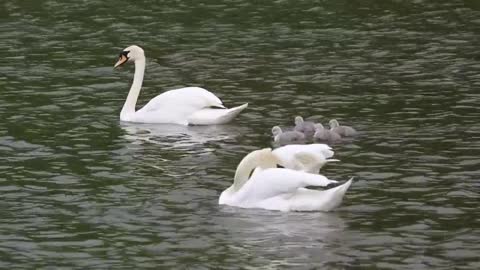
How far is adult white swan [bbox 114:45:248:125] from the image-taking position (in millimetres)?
19609

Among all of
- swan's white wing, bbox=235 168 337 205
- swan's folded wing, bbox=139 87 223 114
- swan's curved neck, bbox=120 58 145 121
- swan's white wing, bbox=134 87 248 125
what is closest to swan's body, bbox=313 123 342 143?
swan's white wing, bbox=134 87 248 125

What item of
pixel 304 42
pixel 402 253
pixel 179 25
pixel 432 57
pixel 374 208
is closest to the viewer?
pixel 402 253

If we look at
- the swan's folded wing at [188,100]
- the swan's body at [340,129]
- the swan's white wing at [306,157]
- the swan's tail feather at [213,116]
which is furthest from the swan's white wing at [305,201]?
the swan's folded wing at [188,100]

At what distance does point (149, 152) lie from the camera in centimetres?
1789

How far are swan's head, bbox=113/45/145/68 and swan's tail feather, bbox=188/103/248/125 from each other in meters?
1.94

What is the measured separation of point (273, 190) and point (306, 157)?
0.77m

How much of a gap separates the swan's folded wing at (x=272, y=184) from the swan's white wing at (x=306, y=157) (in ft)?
1.60

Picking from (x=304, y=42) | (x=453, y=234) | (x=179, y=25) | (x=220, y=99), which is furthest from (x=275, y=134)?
(x=179, y=25)

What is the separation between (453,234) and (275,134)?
16.5ft

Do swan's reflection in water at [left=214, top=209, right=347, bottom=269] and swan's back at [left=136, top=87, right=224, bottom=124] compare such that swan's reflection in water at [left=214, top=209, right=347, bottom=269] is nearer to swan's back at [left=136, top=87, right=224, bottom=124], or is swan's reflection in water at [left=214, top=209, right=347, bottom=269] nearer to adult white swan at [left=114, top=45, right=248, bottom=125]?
adult white swan at [left=114, top=45, right=248, bottom=125]

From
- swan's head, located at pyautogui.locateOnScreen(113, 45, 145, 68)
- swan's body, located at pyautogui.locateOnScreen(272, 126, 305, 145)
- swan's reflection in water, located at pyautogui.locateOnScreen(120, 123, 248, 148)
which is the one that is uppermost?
swan's head, located at pyautogui.locateOnScreen(113, 45, 145, 68)

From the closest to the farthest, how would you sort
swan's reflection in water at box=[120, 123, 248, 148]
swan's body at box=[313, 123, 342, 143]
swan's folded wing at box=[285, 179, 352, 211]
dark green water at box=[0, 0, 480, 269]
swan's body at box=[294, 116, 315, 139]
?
dark green water at box=[0, 0, 480, 269] < swan's folded wing at box=[285, 179, 352, 211] < swan's body at box=[313, 123, 342, 143] < swan's body at box=[294, 116, 315, 139] < swan's reflection in water at box=[120, 123, 248, 148]

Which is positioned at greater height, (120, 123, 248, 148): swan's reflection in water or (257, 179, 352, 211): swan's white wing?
(257, 179, 352, 211): swan's white wing

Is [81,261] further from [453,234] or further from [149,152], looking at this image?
[149,152]
